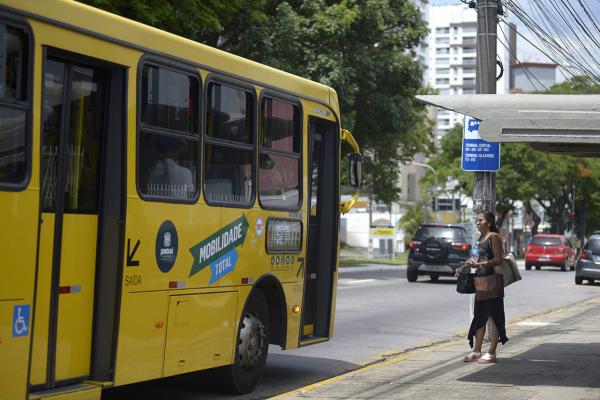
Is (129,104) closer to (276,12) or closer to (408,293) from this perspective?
(408,293)

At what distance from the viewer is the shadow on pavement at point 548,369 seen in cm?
1105

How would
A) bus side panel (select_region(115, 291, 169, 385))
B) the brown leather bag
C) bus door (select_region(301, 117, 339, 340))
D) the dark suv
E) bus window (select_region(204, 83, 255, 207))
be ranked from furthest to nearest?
1. the dark suv
2. the brown leather bag
3. bus door (select_region(301, 117, 339, 340))
4. bus window (select_region(204, 83, 255, 207))
5. bus side panel (select_region(115, 291, 169, 385))

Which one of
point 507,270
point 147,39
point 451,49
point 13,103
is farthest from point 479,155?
point 451,49

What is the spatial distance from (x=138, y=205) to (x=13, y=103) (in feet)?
5.02

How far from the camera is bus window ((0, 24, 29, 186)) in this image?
686 cm

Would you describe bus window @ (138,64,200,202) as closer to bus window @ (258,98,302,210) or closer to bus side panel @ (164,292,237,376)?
bus side panel @ (164,292,237,376)

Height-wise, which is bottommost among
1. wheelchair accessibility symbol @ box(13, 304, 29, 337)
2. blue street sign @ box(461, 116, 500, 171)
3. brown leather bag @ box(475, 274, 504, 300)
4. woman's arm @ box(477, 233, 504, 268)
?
wheelchair accessibility symbol @ box(13, 304, 29, 337)

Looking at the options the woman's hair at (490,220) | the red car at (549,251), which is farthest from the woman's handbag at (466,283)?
the red car at (549,251)

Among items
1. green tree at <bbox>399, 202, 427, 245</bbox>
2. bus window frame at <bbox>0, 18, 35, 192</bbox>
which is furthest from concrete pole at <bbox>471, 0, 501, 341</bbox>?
green tree at <bbox>399, 202, 427, 245</bbox>

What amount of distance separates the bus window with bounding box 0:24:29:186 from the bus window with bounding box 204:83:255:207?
2.44 meters

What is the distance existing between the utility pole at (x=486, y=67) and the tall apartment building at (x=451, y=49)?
149569 millimetres

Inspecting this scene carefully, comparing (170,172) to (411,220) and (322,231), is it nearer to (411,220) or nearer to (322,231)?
(322,231)

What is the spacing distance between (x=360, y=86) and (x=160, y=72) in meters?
28.9

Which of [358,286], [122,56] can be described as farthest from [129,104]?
[358,286]
